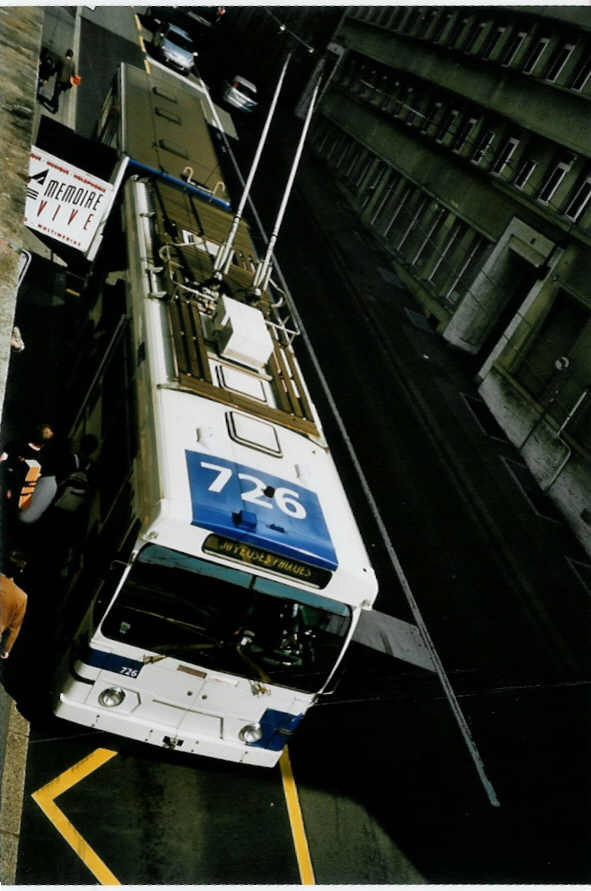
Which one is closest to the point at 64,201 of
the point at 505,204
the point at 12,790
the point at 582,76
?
the point at 12,790

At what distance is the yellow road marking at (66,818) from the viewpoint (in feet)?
23.3

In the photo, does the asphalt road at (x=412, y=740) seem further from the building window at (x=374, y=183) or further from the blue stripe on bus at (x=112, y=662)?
the building window at (x=374, y=183)

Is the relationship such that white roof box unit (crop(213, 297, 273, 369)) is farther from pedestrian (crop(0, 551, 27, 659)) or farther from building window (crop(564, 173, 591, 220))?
building window (crop(564, 173, 591, 220))

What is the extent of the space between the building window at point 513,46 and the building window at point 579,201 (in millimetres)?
8333

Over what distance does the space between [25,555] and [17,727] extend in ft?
6.81

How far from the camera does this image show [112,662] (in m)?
7.10

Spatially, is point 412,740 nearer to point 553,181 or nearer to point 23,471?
point 23,471

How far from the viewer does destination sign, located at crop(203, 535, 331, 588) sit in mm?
6672

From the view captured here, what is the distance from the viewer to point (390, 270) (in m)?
33.9

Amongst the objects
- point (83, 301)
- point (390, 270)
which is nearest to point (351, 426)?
point (83, 301)

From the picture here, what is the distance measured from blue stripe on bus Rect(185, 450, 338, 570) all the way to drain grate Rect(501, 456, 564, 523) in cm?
1486

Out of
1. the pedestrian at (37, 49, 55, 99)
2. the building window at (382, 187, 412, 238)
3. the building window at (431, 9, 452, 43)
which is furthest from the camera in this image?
the building window at (431, 9, 452, 43)

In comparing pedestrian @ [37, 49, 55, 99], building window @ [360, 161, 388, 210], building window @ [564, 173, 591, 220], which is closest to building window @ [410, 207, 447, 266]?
building window @ [360, 161, 388, 210]

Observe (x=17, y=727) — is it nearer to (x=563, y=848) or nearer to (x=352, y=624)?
(x=352, y=624)
